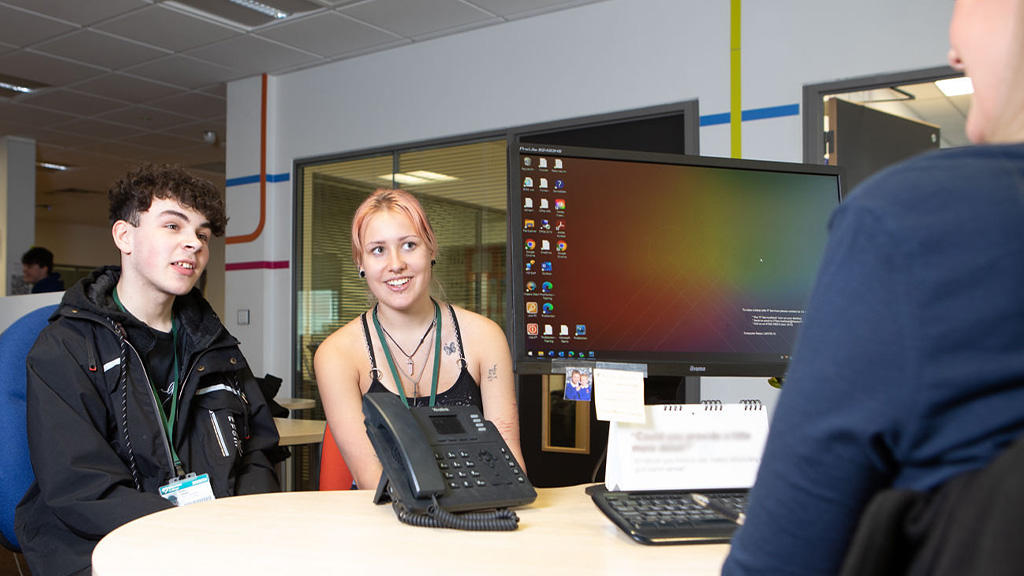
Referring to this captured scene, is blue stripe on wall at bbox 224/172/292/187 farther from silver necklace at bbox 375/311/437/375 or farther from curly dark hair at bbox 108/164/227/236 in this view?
silver necklace at bbox 375/311/437/375

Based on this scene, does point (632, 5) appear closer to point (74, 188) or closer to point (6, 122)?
point (6, 122)

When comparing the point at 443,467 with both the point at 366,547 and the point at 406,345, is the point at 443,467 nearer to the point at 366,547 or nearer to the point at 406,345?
the point at 366,547

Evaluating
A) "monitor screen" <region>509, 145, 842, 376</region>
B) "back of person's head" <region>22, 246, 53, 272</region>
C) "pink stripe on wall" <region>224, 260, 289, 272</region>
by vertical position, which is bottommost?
"monitor screen" <region>509, 145, 842, 376</region>

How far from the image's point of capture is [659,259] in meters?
1.30

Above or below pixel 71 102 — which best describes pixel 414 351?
below

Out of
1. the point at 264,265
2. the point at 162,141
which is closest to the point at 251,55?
the point at 264,265

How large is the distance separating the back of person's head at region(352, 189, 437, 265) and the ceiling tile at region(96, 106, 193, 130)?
18.8 feet

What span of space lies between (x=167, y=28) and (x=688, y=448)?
16.3 feet


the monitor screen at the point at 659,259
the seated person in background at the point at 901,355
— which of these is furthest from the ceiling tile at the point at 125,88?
the seated person in background at the point at 901,355

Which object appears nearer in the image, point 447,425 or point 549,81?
point 447,425

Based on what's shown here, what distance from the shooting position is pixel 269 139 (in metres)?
A: 6.06

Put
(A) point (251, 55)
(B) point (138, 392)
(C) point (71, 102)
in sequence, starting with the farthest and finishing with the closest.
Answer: (C) point (71, 102)
(A) point (251, 55)
(B) point (138, 392)

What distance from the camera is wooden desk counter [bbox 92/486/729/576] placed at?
3.01ft

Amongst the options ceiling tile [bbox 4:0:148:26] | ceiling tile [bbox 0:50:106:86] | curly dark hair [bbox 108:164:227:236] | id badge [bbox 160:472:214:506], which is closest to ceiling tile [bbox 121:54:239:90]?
ceiling tile [bbox 0:50:106:86]
